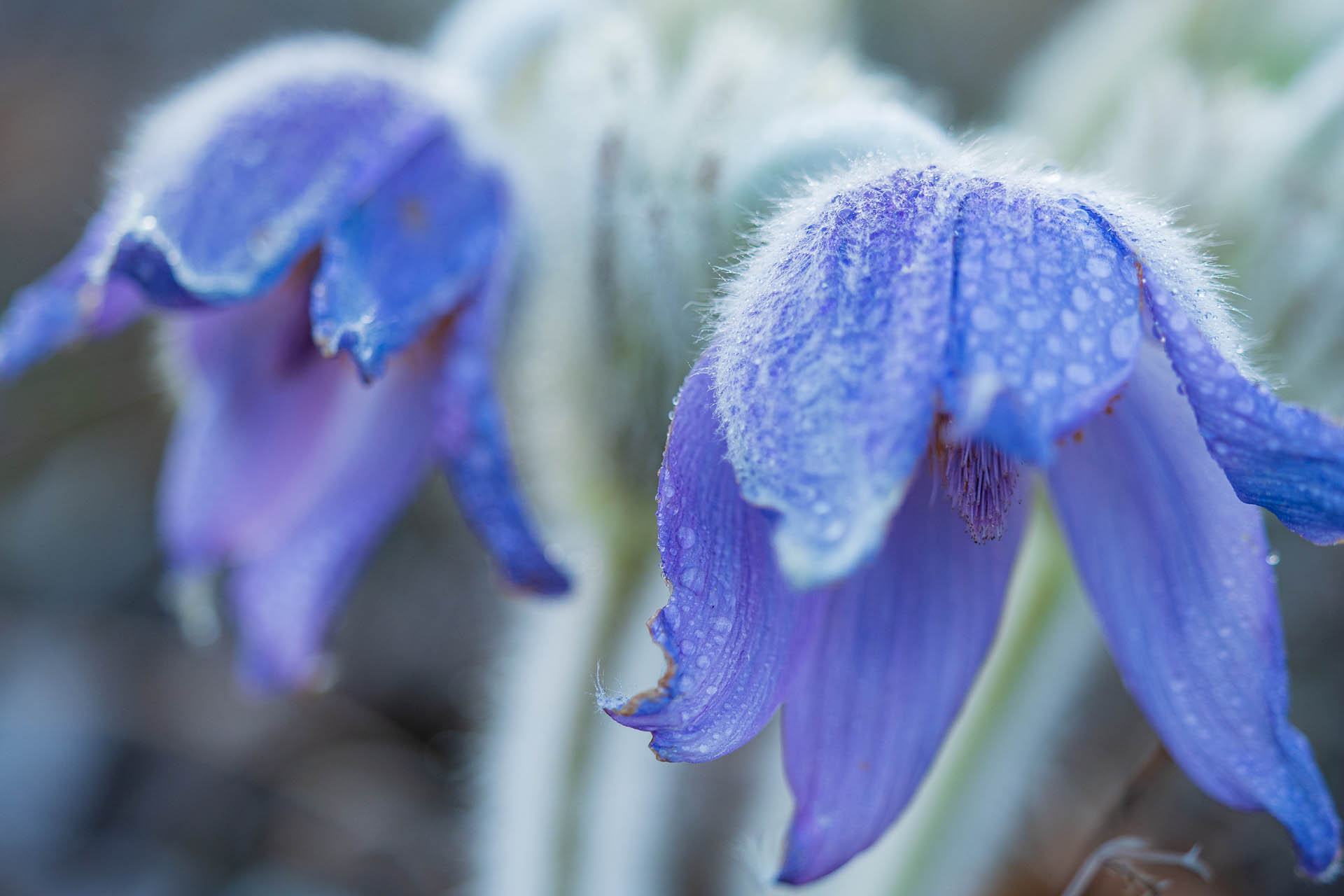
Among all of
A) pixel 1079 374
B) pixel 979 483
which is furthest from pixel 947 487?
pixel 1079 374

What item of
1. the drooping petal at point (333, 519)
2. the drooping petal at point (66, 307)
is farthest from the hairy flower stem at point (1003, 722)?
the drooping petal at point (66, 307)

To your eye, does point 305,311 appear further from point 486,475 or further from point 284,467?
point 486,475

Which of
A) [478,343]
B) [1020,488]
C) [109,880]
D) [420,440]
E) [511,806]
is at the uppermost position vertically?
[1020,488]

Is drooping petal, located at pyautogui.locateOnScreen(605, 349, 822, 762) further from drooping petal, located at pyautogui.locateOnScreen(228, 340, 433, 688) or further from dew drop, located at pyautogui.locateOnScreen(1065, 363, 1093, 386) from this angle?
drooping petal, located at pyautogui.locateOnScreen(228, 340, 433, 688)

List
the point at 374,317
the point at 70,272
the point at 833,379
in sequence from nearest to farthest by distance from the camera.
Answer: the point at 833,379
the point at 374,317
the point at 70,272

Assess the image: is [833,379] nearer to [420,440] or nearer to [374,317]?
[374,317]

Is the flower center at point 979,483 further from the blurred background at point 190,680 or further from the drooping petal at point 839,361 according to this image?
the blurred background at point 190,680

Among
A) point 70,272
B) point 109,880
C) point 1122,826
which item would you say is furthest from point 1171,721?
→ point 109,880
